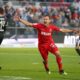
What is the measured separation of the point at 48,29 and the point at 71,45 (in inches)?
610

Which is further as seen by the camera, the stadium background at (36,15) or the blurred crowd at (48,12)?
the blurred crowd at (48,12)

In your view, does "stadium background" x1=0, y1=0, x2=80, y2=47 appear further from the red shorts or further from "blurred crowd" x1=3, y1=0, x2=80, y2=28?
the red shorts

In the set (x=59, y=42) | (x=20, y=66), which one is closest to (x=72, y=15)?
(x=59, y=42)

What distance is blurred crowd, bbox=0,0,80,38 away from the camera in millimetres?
33044

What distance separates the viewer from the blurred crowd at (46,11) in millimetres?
33044

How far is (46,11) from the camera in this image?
34.4 meters

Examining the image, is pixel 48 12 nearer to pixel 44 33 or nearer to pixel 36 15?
pixel 36 15

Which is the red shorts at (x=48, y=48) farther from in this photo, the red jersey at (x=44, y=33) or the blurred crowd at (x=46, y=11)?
the blurred crowd at (x=46, y=11)

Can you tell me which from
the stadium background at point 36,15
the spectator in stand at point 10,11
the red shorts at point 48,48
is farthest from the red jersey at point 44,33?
the spectator in stand at point 10,11

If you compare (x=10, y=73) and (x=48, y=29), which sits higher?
(x=48, y=29)

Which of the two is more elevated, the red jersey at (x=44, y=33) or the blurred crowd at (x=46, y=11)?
the red jersey at (x=44, y=33)

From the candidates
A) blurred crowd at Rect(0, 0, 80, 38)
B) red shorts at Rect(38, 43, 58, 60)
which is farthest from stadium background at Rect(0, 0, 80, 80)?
red shorts at Rect(38, 43, 58, 60)

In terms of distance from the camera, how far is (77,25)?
108ft

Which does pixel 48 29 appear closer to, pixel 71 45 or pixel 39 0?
pixel 71 45
